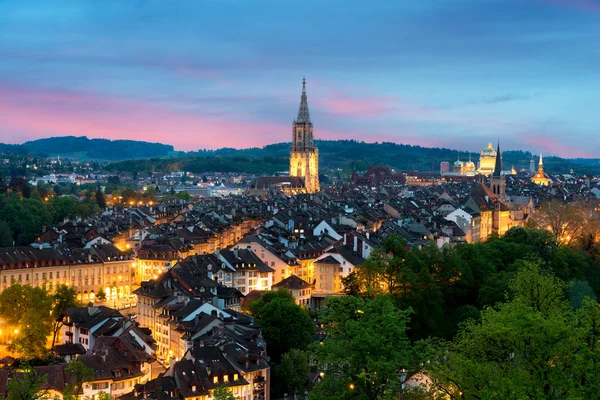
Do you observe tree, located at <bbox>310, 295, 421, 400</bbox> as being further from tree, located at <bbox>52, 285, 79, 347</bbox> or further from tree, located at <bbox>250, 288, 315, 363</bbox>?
tree, located at <bbox>52, 285, 79, 347</bbox>

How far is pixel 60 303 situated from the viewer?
212 feet

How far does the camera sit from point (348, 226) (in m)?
100

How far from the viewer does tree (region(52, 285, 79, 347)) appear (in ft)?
204

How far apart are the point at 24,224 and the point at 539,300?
3560 inches

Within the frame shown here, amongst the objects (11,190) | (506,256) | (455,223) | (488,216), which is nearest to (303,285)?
(506,256)

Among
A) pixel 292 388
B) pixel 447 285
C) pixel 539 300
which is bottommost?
pixel 292 388

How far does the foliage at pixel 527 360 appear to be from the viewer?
84.0 feet

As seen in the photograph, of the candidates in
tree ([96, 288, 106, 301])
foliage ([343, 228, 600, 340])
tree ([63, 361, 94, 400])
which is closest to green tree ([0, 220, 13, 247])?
tree ([96, 288, 106, 301])

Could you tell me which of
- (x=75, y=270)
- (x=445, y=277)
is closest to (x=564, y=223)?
(x=445, y=277)

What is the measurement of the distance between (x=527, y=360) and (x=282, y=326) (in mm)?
30228

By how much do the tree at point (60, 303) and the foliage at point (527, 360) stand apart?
38.9m

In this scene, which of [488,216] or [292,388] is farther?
[488,216]

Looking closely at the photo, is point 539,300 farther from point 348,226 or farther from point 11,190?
point 11,190

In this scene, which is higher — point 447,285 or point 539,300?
point 539,300
